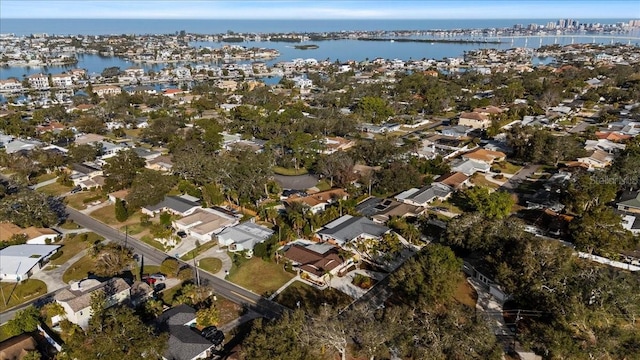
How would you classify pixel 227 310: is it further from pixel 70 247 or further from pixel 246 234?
pixel 70 247

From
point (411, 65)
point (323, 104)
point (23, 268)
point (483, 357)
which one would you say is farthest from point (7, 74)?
point (483, 357)

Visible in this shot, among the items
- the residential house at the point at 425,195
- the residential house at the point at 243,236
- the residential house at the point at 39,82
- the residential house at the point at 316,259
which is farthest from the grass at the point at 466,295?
the residential house at the point at 39,82

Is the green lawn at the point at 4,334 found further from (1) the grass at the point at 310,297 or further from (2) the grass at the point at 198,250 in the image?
(1) the grass at the point at 310,297

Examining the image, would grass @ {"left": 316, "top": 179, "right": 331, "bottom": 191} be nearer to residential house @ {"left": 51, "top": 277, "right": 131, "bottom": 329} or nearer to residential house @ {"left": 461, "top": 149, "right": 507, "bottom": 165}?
residential house @ {"left": 461, "top": 149, "right": 507, "bottom": 165}


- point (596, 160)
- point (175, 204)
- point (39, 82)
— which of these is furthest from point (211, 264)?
point (39, 82)

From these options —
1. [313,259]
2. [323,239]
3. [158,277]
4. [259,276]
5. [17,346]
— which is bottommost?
[259,276]

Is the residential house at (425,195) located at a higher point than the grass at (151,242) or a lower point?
higher

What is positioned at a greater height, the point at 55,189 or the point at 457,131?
the point at 457,131

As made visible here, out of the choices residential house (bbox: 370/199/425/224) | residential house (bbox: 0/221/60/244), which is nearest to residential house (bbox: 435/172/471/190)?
residential house (bbox: 370/199/425/224)
